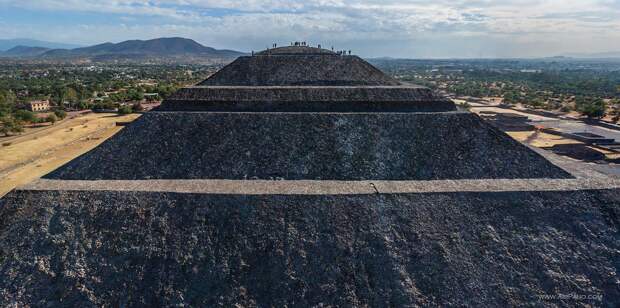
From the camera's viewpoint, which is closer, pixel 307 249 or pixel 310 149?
pixel 307 249

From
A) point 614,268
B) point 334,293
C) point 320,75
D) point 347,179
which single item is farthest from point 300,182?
point 320,75

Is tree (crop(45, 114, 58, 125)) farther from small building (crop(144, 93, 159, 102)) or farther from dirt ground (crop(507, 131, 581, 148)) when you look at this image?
dirt ground (crop(507, 131, 581, 148))

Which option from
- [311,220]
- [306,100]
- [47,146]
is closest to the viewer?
[311,220]

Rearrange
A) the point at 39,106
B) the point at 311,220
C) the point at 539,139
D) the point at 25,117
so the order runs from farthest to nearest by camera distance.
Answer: the point at 39,106, the point at 25,117, the point at 539,139, the point at 311,220

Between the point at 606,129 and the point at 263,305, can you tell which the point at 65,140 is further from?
the point at 606,129

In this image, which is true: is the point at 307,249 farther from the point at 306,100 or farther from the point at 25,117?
the point at 25,117

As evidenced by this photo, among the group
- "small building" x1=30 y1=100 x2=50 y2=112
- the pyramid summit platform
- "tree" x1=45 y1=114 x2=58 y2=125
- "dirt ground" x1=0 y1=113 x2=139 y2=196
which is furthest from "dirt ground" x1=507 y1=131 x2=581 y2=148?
"small building" x1=30 y1=100 x2=50 y2=112

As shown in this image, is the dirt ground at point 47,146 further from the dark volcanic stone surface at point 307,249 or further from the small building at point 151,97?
the dark volcanic stone surface at point 307,249

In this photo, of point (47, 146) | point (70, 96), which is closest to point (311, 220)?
point (47, 146)
